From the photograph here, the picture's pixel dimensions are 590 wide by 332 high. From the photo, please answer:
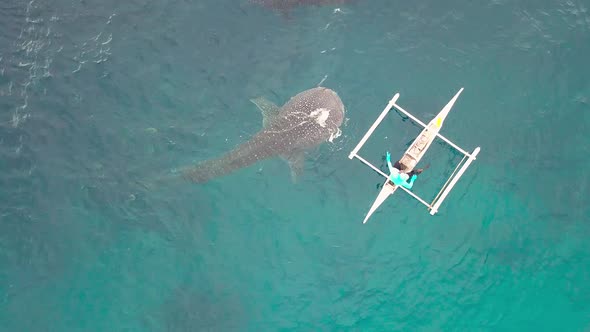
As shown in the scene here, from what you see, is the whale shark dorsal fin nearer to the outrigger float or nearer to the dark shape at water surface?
the outrigger float

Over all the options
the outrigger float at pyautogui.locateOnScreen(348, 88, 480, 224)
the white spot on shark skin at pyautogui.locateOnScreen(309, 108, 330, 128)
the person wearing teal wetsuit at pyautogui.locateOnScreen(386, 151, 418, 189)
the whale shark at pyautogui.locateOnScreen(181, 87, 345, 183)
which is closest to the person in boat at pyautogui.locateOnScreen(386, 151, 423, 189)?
the person wearing teal wetsuit at pyautogui.locateOnScreen(386, 151, 418, 189)

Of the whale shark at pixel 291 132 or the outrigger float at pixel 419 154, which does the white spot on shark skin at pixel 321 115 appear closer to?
the whale shark at pixel 291 132

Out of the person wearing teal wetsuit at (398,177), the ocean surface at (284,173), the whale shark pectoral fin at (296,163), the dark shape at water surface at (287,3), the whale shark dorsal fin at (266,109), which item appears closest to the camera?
the person wearing teal wetsuit at (398,177)

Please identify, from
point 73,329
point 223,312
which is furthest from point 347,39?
point 73,329

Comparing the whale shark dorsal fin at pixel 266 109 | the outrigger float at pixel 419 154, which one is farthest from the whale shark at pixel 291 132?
the outrigger float at pixel 419 154

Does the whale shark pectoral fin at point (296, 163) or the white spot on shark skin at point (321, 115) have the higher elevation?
the white spot on shark skin at point (321, 115)

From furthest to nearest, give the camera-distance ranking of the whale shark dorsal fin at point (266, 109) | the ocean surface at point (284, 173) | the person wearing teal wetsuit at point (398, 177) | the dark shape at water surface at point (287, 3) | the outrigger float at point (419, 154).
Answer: the dark shape at water surface at point (287, 3) → the whale shark dorsal fin at point (266, 109) → the outrigger float at point (419, 154) → the ocean surface at point (284, 173) → the person wearing teal wetsuit at point (398, 177)

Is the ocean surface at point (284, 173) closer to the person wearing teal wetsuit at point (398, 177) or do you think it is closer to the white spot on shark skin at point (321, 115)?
the person wearing teal wetsuit at point (398, 177)

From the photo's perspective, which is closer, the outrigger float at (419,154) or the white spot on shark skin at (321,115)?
the outrigger float at (419,154)
